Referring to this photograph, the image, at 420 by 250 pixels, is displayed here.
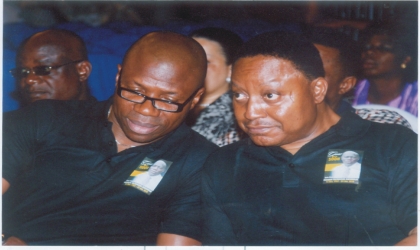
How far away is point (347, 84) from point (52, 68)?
4.45 ft

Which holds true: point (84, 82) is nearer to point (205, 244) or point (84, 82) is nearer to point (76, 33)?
point (76, 33)

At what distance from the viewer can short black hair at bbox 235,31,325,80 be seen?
5.63ft

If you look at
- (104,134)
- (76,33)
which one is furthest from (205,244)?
(76,33)

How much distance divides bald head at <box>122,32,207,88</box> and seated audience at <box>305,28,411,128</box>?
1.64 feet

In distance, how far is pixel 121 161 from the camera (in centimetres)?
183

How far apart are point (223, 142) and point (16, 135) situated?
2.97 feet

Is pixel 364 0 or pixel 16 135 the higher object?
pixel 364 0

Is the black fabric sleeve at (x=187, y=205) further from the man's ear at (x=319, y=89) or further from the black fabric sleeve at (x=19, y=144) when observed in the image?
the black fabric sleeve at (x=19, y=144)

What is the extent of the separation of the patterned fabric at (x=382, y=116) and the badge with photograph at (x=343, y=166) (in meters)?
0.24

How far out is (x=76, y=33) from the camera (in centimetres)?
202

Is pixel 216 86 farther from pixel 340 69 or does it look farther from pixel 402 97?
pixel 402 97

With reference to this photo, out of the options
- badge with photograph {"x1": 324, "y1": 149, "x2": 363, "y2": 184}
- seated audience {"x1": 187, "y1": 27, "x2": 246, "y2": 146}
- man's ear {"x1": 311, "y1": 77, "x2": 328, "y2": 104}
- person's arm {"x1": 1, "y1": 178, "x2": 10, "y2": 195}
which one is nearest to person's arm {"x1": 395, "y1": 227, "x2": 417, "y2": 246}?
Answer: badge with photograph {"x1": 324, "y1": 149, "x2": 363, "y2": 184}

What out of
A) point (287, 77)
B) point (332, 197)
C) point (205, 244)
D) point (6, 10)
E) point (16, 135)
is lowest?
point (205, 244)

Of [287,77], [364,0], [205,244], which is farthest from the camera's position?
[364,0]
